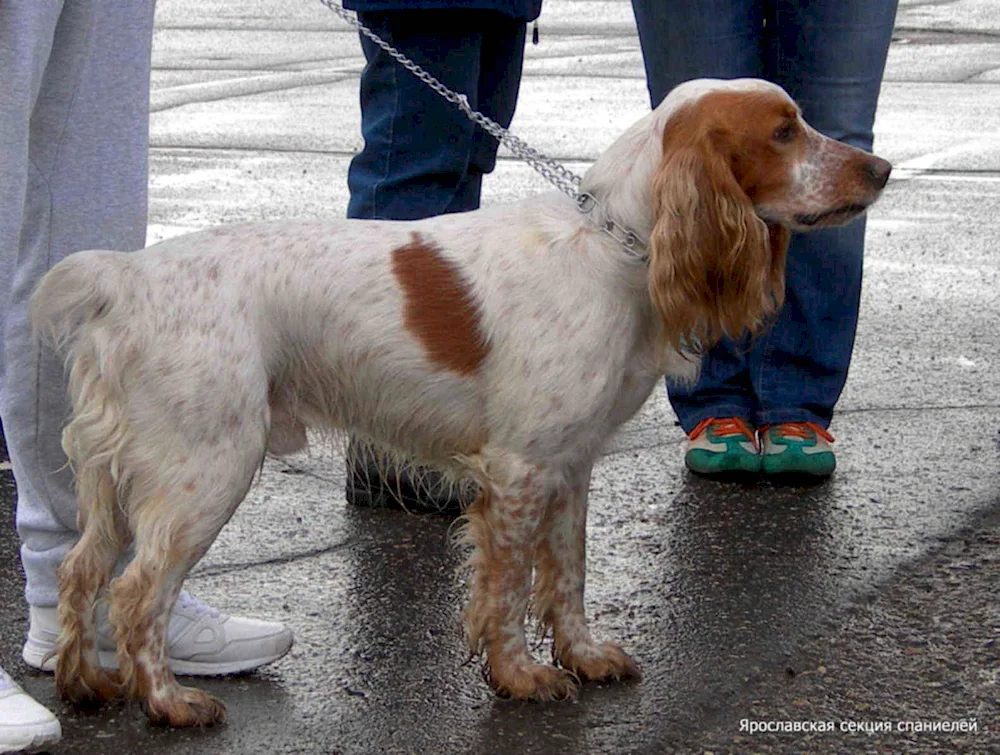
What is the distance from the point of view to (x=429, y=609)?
13.1ft

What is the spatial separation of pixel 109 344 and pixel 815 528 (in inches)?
79.8

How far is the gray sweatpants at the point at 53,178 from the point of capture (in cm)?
316

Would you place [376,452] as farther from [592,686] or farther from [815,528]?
[815,528]

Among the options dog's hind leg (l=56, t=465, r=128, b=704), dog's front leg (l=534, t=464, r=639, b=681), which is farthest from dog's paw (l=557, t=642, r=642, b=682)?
dog's hind leg (l=56, t=465, r=128, b=704)

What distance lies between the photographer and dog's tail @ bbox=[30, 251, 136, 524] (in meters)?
3.29

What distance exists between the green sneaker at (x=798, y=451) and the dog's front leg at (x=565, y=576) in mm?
1238

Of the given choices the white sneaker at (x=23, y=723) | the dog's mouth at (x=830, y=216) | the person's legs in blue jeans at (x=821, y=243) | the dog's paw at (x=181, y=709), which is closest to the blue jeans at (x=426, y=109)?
the person's legs in blue jeans at (x=821, y=243)

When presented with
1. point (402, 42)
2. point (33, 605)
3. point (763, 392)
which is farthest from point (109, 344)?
point (763, 392)

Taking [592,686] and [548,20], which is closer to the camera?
[592,686]

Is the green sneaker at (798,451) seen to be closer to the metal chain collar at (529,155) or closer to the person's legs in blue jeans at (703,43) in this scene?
the person's legs in blue jeans at (703,43)

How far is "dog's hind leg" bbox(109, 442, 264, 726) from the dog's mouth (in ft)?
3.95

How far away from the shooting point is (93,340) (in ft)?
11.0

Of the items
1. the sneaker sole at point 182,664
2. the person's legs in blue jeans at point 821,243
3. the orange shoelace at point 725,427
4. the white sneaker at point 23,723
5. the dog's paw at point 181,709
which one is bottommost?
the sneaker sole at point 182,664

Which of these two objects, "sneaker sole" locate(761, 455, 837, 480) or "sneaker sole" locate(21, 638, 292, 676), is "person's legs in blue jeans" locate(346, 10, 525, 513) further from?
"sneaker sole" locate(761, 455, 837, 480)
